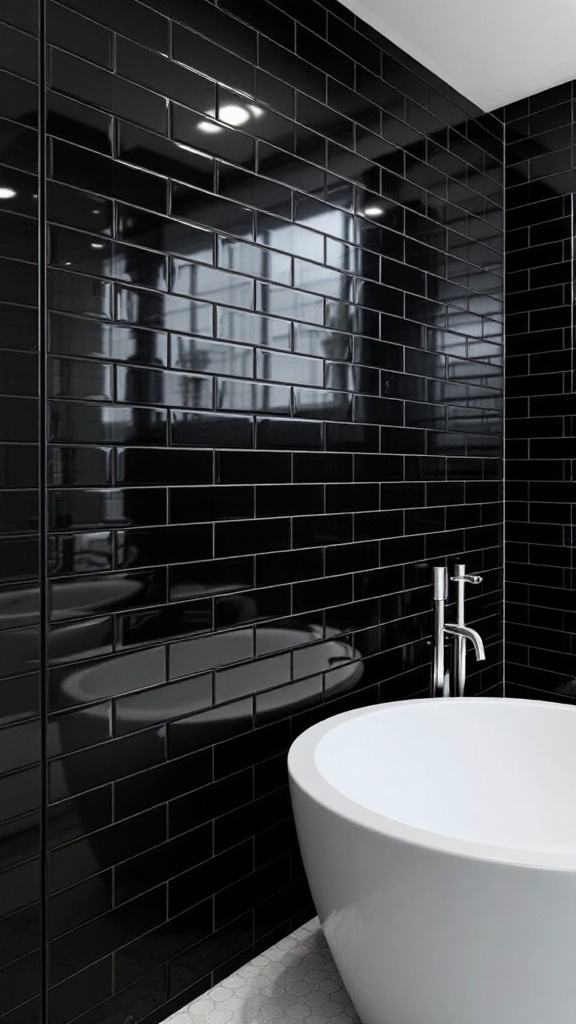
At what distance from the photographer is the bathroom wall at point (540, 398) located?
322 cm

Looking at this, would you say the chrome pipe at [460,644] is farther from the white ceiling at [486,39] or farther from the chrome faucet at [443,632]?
the white ceiling at [486,39]

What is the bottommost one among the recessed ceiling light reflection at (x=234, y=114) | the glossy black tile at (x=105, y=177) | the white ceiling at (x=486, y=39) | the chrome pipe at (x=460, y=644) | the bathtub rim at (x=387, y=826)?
the bathtub rim at (x=387, y=826)

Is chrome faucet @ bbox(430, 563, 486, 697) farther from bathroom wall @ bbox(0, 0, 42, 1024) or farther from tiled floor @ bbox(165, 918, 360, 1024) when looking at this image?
bathroom wall @ bbox(0, 0, 42, 1024)

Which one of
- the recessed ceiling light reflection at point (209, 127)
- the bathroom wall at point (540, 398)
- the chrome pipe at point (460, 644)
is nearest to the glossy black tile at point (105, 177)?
the recessed ceiling light reflection at point (209, 127)

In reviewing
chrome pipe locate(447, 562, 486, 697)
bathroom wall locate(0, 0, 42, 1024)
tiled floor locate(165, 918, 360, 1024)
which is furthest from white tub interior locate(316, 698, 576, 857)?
bathroom wall locate(0, 0, 42, 1024)

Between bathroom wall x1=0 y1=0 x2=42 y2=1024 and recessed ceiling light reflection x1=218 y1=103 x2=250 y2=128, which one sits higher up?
recessed ceiling light reflection x1=218 y1=103 x2=250 y2=128

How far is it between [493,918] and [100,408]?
4.44 feet

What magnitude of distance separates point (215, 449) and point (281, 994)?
1482mm

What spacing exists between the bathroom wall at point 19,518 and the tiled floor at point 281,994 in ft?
1.78

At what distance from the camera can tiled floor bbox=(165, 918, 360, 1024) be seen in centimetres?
197

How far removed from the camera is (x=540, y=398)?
10.9ft

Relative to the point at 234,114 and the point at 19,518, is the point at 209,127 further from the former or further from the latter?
the point at 19,518

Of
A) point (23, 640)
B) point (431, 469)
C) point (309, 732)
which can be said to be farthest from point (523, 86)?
point (23, 640)

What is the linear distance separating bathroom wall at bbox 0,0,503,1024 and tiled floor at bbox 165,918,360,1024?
0.06 meters
